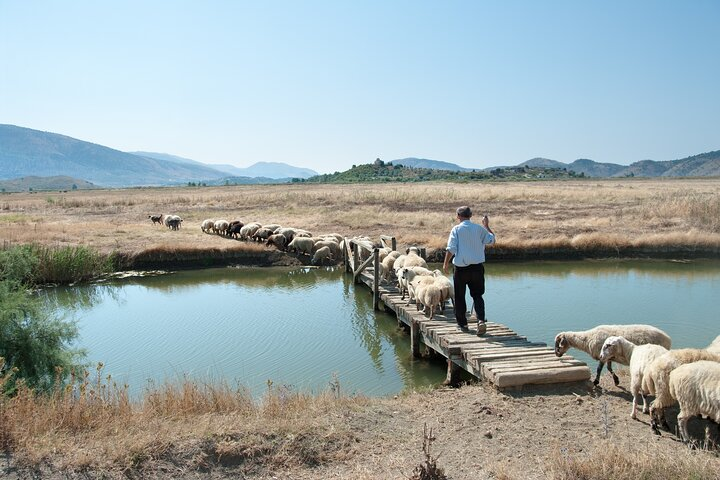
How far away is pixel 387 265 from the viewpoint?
51.9 ft

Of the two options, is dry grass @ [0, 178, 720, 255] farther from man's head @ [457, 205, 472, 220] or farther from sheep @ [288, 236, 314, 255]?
man's head @ [457, 205, 472, 220]

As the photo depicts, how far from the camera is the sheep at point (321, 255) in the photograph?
22875 millimetres

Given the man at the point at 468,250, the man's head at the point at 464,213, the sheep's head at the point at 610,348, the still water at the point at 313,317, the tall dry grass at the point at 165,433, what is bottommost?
the still water at the point at 313,317

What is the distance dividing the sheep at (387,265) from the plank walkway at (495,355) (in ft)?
13.5

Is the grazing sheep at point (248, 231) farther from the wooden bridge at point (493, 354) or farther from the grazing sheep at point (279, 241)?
the wooden bridge at point (493, 354)

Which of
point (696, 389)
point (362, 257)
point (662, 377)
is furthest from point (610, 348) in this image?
point (362, 257)

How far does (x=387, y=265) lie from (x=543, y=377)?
27.6 ft

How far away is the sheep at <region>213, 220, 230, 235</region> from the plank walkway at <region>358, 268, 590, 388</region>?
17530 mm

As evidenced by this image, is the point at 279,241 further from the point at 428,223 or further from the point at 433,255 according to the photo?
Result: the point at 428,223

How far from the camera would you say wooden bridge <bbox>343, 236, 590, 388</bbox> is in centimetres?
769

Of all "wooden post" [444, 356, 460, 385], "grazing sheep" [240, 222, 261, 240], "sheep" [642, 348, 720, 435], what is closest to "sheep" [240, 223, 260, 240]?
"grazing sheep" [240, 222, 261, 240]

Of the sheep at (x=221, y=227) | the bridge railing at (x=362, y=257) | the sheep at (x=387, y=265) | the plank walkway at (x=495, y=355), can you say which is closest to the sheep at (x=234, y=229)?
the sheep at (x=221, y=227)

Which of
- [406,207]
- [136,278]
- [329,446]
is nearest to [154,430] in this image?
[329,446]

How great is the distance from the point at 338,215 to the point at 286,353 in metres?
24.5
